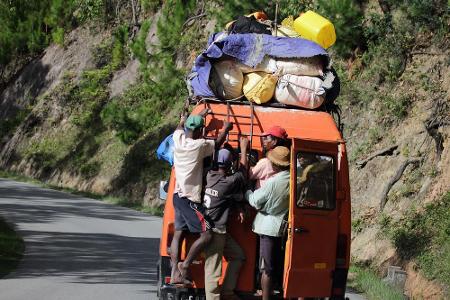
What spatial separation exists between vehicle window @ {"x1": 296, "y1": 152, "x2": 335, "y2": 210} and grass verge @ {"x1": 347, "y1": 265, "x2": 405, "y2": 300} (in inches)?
151

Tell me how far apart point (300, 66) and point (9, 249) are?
8.50 meters

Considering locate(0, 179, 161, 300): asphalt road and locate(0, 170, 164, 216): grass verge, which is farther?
locate(0, 170, 164, 216): grass verge

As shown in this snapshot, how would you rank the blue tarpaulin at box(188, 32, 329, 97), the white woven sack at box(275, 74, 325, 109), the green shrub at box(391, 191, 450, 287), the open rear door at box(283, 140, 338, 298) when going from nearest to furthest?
the open rear door at box(283, 140, 338, 298) → the white woven sack at box(275, 74, 325, 109) → the blue tarpaulin at box(188, 32, 329, 97) → the green shrub at box(391, 191, 450, 287)

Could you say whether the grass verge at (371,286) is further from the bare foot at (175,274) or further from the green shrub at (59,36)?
the green shrub at (59,36)

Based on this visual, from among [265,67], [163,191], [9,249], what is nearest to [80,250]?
[9,249]

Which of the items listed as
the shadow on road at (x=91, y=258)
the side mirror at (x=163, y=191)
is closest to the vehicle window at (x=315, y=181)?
the side mirror at (x=163, y=191)

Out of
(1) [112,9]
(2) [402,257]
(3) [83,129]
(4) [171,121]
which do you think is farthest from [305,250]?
(1) [112,9]

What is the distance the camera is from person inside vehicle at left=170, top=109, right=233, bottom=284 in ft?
33.0

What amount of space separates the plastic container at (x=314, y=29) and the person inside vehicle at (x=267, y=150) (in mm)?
3203

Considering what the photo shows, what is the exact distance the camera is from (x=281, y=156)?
399 inches

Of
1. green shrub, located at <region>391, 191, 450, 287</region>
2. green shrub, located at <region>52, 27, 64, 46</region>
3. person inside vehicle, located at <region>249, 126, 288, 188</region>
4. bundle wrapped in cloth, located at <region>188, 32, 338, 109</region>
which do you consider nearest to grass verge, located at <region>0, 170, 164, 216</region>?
green shrub, located at <region>52, 27, 64, 46</region>

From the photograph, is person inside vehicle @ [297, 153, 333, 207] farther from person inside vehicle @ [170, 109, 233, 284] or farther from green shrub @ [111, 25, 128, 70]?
green shrub @ [111, 25, 128, 70]

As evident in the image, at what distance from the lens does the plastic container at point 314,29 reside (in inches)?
516

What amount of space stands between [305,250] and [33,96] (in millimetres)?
42539
